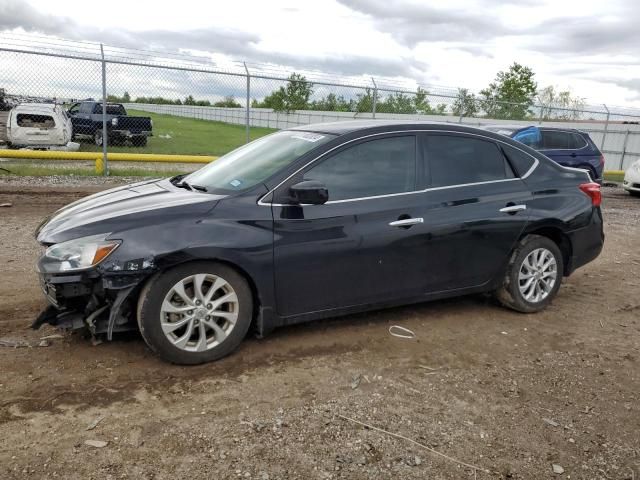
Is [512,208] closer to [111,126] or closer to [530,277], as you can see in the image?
[530,277]

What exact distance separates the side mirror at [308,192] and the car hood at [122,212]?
52cm

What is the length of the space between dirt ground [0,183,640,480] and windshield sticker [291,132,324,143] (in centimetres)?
148

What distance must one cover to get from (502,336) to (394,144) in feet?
5.77

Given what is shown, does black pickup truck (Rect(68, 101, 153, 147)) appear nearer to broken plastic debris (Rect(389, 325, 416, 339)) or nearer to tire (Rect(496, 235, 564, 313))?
broken plastic debris (Rect(389, 325, 416, 339))

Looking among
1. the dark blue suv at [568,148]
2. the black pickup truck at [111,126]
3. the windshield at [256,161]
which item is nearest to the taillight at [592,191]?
the windshield at [256,161]

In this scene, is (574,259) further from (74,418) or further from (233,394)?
(74,418)

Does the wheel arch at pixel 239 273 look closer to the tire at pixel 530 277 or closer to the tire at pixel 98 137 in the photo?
the tire at pixel 530 277

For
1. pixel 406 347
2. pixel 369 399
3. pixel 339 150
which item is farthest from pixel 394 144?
pixel 369 399

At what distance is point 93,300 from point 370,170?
2.13 m

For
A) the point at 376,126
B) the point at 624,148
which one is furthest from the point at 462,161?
the point at 624,148

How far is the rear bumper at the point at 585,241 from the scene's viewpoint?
16.3ft

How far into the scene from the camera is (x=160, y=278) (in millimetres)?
3410

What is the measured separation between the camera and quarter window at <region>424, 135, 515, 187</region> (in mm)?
4375

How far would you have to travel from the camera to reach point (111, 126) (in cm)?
1988
